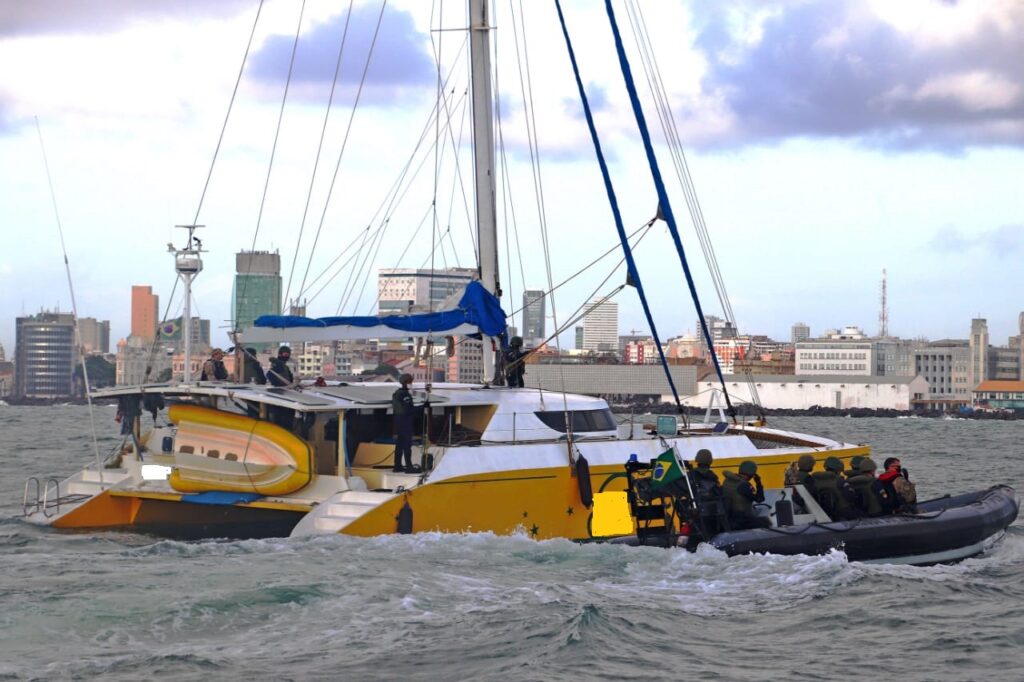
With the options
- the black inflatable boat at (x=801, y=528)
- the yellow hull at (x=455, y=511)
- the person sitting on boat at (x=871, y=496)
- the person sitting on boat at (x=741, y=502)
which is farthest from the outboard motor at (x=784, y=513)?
the yellow hull at (x=455, y=511)

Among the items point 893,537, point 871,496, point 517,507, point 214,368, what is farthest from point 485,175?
point 893,537

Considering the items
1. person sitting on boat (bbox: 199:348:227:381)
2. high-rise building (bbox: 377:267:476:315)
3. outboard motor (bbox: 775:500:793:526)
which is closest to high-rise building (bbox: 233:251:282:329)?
person sitting on boat (bbox: 199:348:227:381)

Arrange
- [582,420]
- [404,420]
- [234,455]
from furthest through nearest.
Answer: [582,420], [404,420], [234,455]

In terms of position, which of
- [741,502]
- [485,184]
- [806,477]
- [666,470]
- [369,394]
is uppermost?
[485,184]

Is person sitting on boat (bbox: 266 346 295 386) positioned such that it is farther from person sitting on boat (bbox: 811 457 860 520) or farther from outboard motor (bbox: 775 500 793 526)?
person sitting on boat (bbox: 811 457 860 520)

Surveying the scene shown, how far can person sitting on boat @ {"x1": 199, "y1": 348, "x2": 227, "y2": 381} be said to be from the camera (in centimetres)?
1930

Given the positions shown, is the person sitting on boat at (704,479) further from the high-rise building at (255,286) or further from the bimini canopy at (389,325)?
the high-rise building at (255,286)

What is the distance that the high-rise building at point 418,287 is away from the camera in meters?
20.9

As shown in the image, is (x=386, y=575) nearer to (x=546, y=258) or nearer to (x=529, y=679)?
(x=529, y=679)

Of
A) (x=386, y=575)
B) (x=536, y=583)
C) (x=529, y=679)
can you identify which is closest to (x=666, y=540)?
(x=536, y=583)

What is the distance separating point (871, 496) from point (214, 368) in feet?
30.5

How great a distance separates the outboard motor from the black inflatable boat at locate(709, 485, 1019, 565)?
0.35m

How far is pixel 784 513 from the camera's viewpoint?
16.4 metres

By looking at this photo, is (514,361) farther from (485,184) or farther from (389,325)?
(485,184)
